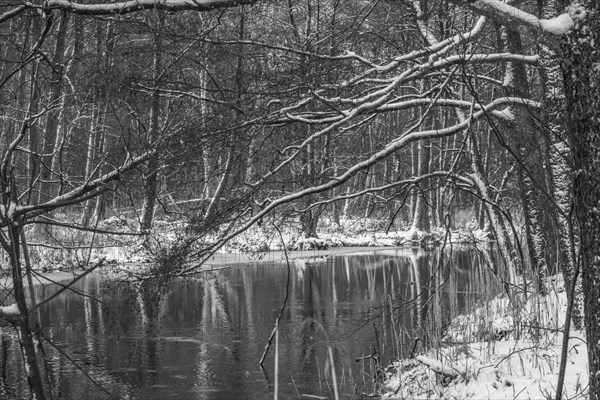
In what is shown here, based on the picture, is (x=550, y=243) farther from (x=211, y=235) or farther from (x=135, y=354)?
(x=135, y=354)

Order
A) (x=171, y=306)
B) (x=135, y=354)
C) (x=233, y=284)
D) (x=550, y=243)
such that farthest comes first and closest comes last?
(x=233, y=284), (x=171, y=306), (x=135, y=354), (x=550, y=243)

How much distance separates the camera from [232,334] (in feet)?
27.7

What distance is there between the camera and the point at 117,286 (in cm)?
609

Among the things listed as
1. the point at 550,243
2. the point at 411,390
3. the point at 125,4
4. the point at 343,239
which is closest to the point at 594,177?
the point at 411,390

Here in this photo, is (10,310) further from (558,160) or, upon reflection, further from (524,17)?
(558,160)

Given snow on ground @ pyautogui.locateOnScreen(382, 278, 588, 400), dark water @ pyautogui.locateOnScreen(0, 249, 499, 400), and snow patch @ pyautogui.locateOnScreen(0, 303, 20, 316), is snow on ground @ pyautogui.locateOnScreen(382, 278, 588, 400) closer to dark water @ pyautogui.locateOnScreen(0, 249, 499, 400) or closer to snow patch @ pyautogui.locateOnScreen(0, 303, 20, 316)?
dark water @ pyautogui.locateOnScreen(0, 249, 499, 400)

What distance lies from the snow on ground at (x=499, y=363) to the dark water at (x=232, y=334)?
25 centimetres

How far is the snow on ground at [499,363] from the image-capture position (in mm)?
4883

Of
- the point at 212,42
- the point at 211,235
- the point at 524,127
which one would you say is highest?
the point at 212,42

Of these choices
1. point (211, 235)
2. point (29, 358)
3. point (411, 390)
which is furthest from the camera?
point (211, 235)

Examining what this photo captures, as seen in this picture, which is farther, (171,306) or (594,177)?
(171,306)

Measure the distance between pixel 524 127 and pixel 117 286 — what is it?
3.86 metres

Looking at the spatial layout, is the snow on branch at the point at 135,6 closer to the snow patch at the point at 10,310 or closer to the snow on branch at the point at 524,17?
the snow on branch at the point at 524,17

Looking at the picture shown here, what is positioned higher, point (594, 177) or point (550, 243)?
point (594, 177)
